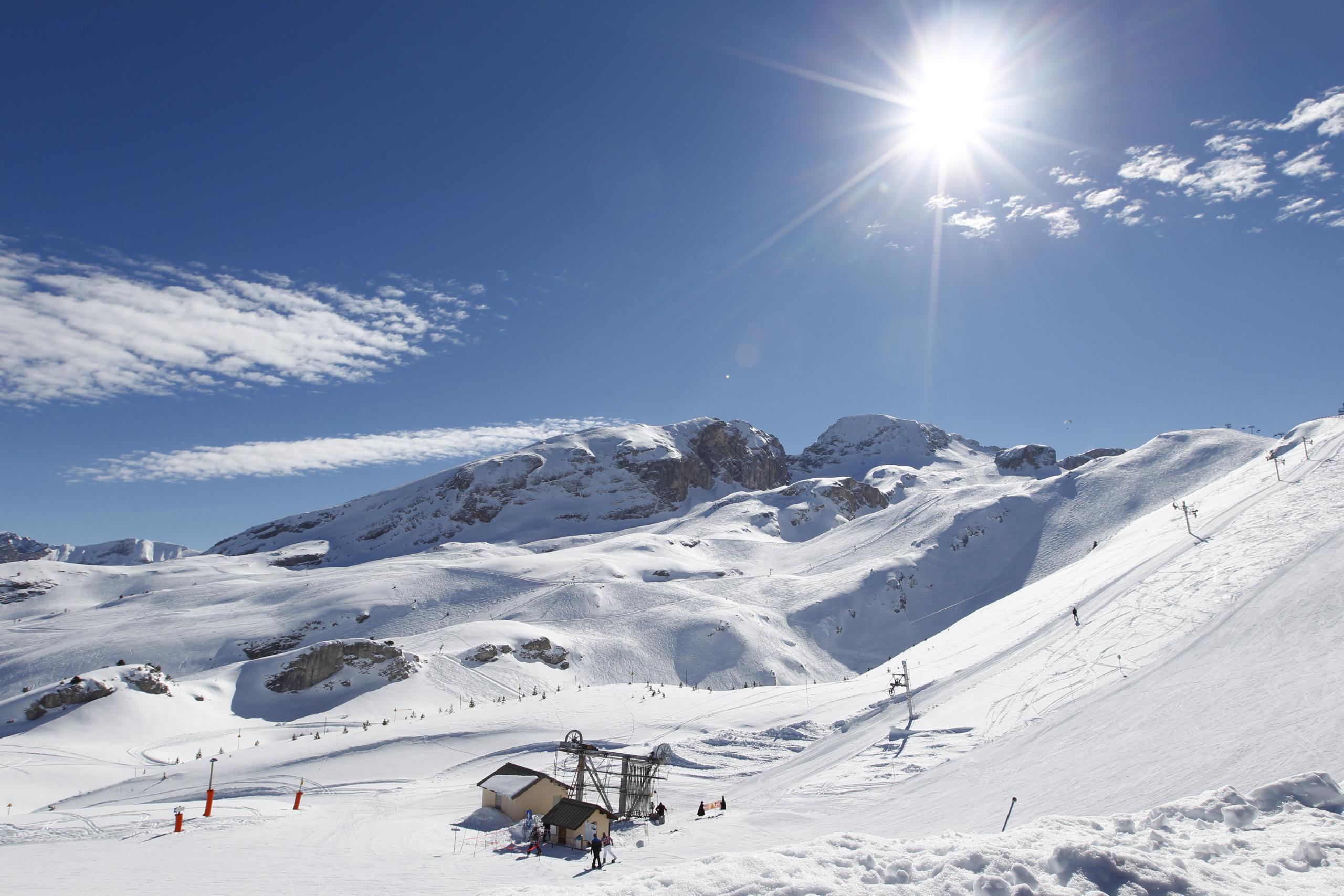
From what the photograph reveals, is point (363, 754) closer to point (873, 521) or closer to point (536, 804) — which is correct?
point (536, 804)

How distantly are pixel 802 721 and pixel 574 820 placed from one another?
11.6 metres

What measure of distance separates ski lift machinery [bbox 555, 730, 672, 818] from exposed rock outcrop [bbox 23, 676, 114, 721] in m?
36.0

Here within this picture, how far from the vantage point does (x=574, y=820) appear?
20031 mm

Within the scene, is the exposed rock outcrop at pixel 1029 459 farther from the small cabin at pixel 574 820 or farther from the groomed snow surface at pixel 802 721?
the small cabin at pixel 574 820

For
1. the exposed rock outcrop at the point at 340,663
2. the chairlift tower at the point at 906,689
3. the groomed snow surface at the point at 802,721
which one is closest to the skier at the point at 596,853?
the groomed snow surface at the point at 802,721

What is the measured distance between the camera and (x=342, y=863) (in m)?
15.1

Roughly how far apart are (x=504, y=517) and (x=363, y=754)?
108 meters

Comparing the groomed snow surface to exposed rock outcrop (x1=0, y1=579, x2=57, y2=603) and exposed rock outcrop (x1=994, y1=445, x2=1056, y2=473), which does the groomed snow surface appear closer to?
exposed rock outcrop (x1=0, y1=579, x2=57, y2=603)

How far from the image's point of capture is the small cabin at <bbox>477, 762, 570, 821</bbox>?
22.4m

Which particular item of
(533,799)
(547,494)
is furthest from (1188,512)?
(547,494)

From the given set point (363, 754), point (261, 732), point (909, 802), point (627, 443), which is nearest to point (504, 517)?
point (627, 443)

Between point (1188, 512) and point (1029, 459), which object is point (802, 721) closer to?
point (1188, 512)

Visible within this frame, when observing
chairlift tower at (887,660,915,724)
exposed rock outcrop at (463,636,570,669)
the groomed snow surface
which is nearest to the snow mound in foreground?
the groomed snow surface

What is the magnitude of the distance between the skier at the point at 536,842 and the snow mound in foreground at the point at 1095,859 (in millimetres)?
10635
